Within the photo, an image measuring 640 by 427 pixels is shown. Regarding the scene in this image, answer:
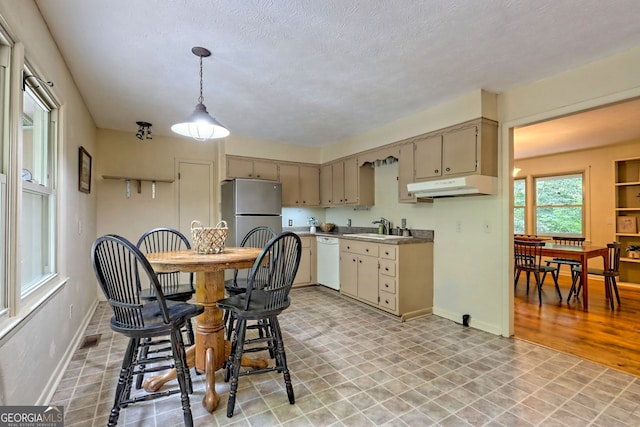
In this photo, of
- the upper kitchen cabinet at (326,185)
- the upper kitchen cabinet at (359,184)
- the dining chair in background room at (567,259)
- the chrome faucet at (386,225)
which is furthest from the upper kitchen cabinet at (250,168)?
the dining chair in background room at (567,259)

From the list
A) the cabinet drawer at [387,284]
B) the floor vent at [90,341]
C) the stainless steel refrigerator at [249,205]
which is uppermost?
the stainless steel refrigerator at [249,205]

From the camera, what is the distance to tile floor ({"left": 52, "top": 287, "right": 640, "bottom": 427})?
179 cm

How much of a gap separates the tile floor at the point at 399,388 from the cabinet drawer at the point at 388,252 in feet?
2.92

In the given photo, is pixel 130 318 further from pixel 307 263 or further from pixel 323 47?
pixel 307 263

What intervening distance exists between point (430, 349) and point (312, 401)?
127 cm

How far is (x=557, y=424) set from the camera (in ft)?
5.69

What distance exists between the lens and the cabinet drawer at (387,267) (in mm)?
3518

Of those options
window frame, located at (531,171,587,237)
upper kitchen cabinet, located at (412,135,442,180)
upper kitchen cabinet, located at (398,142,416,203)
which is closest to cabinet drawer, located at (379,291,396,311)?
upper kitchen cabinet, located at (398,142,416,203)

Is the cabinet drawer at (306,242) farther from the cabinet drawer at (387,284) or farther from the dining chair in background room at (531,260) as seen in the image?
the dining chair in background room at (531,260)

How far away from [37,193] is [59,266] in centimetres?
67

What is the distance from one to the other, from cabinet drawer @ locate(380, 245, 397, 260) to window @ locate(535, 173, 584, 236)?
4.70 metres

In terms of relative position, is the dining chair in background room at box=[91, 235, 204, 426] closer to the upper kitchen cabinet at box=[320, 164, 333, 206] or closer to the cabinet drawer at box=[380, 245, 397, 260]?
the cabinet drawer at box=[380, 245, 397, 260]

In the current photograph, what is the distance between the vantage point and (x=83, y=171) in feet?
10.6

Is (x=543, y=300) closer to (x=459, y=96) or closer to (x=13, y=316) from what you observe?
(x=459, y=96)
